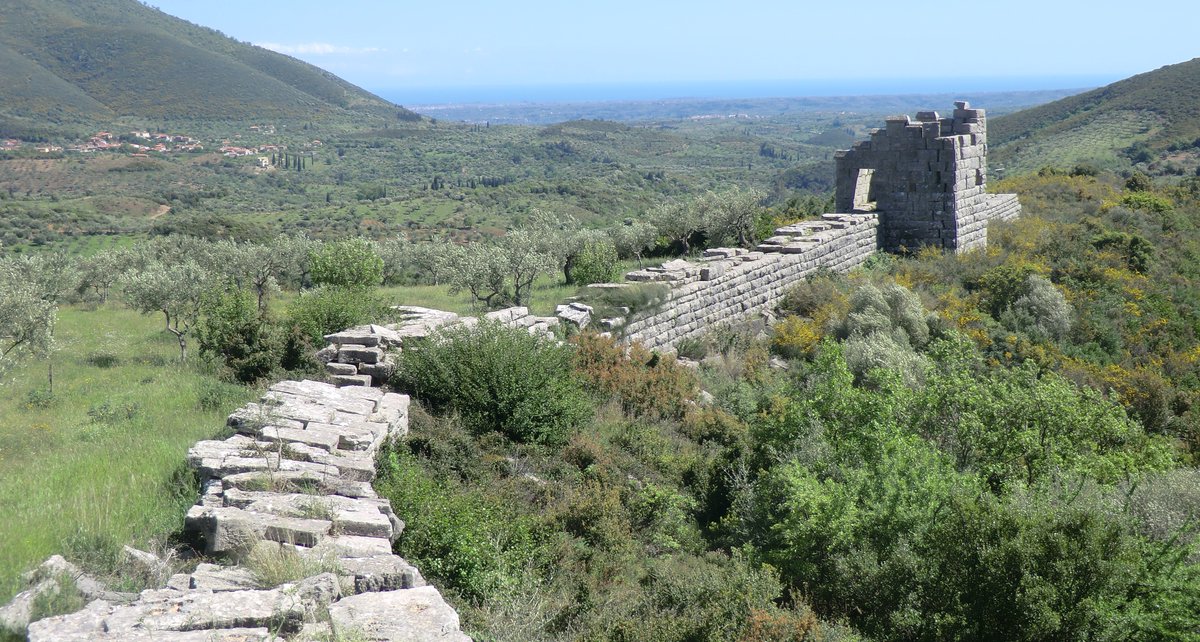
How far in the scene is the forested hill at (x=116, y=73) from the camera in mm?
105625

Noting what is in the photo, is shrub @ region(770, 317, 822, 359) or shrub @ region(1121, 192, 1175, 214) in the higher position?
shrub @ region(1121, 192, 1175, 214)

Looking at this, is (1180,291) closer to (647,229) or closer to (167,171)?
(647,229)

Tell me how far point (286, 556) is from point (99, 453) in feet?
11.6

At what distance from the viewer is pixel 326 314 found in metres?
11.5

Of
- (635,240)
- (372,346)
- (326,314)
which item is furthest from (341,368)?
(635,240)

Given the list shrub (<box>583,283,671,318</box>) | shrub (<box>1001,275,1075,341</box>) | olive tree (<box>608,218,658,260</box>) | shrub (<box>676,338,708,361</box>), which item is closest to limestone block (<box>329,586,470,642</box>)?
shrub (<box>583,283,671,318</box>)

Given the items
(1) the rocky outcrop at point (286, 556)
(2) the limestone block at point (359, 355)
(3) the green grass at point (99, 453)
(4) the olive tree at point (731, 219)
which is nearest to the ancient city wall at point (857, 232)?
(4) the olive tree at point (731, 219)

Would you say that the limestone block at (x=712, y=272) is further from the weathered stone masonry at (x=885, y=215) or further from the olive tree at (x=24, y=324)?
the olive tree at (x=24, y=324)

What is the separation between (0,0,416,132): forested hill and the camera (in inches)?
4158

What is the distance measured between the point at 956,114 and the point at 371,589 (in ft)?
66.3

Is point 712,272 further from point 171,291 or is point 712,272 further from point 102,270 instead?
point 102,270

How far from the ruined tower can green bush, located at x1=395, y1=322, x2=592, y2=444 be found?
12732 mm

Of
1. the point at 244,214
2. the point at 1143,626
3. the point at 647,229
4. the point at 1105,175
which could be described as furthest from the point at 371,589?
the point at 244,214

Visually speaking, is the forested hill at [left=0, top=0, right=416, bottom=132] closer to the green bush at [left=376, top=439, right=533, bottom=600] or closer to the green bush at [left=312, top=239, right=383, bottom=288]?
the green bush at [left=312, top=239, right=383, bottom=288]
